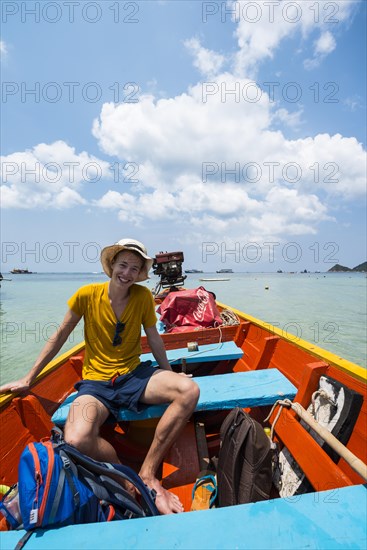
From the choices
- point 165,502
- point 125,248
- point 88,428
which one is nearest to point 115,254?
point 125,248

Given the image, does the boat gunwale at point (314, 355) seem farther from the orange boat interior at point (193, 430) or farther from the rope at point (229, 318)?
the rope at point (229, 318)

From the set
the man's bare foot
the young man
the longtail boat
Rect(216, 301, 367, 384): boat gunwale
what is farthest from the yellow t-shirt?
Rect(216, 301, 367, 384): boat gunwale

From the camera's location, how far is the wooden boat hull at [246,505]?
104 cm

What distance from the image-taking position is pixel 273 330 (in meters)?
3.40

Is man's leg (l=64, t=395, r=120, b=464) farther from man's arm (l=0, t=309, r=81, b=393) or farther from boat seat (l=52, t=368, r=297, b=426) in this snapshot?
man's arm (l=0, t=309, r=81, b=393)

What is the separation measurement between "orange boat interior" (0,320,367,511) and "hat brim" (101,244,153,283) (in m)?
1.22

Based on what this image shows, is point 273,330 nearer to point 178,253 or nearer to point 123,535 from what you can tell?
point 123,535

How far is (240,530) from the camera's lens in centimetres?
106

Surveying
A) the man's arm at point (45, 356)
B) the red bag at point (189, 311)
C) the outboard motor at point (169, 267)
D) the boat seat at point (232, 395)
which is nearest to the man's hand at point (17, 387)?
the man's arm at point (45, 356)

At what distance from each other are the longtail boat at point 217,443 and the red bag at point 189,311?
0.47m

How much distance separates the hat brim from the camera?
2377 mm

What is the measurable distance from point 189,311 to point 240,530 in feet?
12.3

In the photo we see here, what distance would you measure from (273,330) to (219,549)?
2638 mm

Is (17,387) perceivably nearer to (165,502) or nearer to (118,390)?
(118,390)
